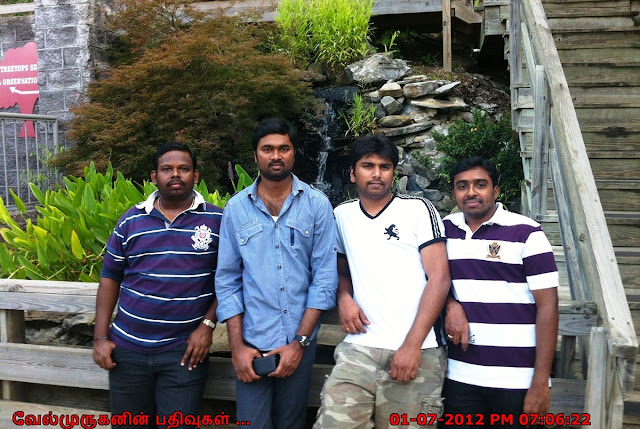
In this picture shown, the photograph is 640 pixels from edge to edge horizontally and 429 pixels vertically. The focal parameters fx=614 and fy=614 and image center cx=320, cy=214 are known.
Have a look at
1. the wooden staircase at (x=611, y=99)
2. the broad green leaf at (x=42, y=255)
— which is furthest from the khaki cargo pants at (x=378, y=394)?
the broad green leaf at (x=42, y=255)

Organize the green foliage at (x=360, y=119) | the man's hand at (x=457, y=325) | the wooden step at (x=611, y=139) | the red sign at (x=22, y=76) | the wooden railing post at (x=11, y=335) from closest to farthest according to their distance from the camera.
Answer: the man's hand at (x=457, y=325), the wooden railing post at (x=11, y=335), the wooden step at (x=611, y=139), the green foliage at (x=360, y=119), the red sign at (x=22, y=76)

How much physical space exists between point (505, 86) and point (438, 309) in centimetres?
707

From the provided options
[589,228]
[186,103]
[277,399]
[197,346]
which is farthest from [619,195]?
[186,103]

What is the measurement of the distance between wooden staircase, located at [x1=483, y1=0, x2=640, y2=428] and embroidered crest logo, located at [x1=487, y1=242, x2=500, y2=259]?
45 cm

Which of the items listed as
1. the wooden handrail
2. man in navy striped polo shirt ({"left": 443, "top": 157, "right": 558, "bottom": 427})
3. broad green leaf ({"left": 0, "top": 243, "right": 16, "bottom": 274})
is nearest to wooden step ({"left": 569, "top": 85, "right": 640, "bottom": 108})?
the wooden handrail

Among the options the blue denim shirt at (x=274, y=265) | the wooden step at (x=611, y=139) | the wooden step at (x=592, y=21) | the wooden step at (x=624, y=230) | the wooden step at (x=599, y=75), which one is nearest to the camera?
the blue denim shirt at (x=274, y=265)

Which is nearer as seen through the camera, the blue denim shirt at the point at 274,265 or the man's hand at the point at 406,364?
the man's hand at the point at 406,364

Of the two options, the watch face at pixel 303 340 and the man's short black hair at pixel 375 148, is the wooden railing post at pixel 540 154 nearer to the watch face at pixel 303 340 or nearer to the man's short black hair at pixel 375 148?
the man's short black hair at pixel 375 148

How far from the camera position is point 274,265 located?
2531mm

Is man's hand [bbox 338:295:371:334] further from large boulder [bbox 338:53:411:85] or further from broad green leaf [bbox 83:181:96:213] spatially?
large boulder [bbox 338:53:411:85]

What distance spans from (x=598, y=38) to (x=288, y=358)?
16.2 ft

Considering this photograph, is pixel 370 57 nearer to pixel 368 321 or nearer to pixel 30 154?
pixel 30 154

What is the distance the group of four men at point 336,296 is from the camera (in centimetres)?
237

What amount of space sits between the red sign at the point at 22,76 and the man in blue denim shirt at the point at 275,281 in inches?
275
